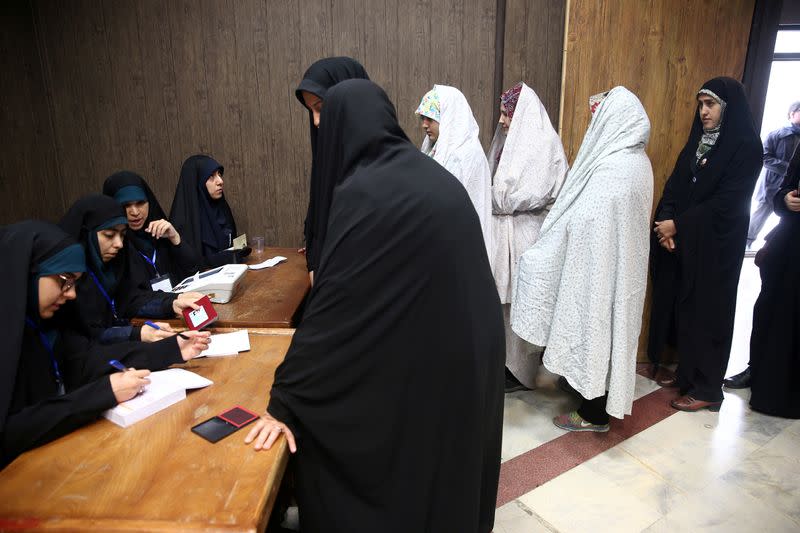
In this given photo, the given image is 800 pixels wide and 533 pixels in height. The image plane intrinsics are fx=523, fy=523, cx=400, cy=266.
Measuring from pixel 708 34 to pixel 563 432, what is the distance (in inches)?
95.4

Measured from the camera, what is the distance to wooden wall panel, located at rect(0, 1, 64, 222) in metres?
3.30

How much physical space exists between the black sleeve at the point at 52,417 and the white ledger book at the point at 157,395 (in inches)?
1.6

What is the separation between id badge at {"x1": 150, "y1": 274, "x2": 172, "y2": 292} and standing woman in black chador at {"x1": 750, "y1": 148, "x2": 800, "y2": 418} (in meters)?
3.11

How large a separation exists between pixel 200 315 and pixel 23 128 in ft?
8.55

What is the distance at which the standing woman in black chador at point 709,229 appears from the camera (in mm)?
2646

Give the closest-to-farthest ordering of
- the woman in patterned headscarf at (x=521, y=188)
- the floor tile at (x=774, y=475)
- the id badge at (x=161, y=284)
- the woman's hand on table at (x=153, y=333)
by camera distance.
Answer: the woman's hand on table at (x=153, y=333), the floor tile at (x=774, y=475), the id badge at (x=161, y=284), the woman in patterned headscarf at (x=521, y=188)

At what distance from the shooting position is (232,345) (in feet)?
5.88

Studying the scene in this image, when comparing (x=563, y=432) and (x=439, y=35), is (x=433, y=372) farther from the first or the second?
(x=439, y=35)

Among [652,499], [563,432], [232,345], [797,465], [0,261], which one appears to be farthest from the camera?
[563,432]

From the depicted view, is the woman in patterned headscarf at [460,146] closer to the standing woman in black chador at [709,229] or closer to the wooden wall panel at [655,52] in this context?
the wooden wall panel at [655,52]

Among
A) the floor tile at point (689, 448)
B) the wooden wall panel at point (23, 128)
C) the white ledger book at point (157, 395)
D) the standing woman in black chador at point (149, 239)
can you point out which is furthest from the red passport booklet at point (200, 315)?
the wooden wall panel at point (23, 128)

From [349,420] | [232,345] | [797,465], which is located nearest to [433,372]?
[349,420]

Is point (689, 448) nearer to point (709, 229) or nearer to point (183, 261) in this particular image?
point (709, 229)

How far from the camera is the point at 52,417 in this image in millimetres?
1249
